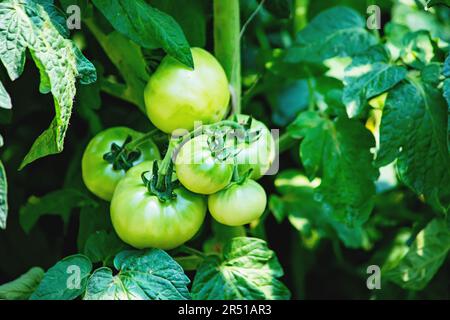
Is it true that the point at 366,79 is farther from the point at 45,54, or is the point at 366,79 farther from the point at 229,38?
the point at 45,54

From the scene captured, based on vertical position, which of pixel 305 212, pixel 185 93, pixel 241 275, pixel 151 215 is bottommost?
pixel 305 212

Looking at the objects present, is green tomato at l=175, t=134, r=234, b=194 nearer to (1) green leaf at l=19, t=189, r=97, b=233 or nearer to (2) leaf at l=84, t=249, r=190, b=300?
(2) leaf at l=84, t=249, r=190, b=300

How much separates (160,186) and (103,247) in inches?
5.2

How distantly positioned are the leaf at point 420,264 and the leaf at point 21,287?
54 centimetres

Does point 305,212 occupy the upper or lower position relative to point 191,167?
lower

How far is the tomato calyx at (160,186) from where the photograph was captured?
77 centimetres

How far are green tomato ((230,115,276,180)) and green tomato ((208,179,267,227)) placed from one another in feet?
0.08

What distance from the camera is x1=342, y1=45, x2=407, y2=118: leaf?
2.83 ft

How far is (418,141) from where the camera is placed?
0.84 m

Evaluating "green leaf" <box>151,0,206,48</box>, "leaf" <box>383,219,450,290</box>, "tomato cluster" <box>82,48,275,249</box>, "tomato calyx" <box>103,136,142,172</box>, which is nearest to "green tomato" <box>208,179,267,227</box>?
"tomato cluster" <box>82,48,275,249</box>

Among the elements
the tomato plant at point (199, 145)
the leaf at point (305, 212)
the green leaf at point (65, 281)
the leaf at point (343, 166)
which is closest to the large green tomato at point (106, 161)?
the tomato plant at point (199, 145)

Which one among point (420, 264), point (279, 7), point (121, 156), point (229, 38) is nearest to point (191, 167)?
point (121, 156)

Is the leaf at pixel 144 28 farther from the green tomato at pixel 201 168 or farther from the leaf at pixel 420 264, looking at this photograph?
the leaf at pixel 420 264
